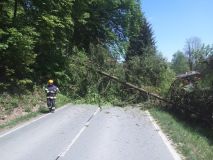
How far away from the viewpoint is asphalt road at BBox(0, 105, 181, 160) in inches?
482

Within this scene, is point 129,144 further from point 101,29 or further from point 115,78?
point 101,29

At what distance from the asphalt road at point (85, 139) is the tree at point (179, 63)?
321 feet

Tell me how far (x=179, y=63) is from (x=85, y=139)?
117m

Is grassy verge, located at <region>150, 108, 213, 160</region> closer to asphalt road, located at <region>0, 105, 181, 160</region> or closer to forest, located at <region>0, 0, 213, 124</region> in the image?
asphalt road, located at <region>0, 105, 181, 160</region>

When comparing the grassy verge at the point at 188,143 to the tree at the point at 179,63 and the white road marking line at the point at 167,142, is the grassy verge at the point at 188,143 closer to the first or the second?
the white road marking line at the point at 167,142

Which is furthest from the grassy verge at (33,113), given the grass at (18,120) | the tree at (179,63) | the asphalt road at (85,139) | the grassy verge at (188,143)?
the tree at (179,63)

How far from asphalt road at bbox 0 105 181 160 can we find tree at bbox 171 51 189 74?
97892 millimetres

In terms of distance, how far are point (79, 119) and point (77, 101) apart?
9036mm

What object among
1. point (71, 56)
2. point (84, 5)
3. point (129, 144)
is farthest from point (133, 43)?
point (129, 144)

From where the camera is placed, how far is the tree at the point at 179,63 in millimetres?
119787

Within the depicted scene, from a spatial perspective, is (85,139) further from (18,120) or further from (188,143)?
(18,120)

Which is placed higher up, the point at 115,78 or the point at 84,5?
the point at 84,5

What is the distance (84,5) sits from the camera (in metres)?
41.0

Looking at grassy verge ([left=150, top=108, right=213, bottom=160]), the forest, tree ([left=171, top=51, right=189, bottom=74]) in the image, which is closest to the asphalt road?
grassy verge ([left=150, top=108, right=213, bottom=160])
